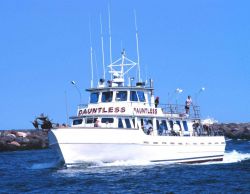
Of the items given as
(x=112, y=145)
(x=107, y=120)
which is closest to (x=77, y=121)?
(x=107, y=120)

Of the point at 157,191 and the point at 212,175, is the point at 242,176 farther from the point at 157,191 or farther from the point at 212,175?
the point at 157,191

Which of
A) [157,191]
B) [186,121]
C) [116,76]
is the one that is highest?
[116,76]

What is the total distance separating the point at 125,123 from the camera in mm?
36594

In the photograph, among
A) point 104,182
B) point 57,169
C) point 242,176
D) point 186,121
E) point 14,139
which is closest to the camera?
point 104,182

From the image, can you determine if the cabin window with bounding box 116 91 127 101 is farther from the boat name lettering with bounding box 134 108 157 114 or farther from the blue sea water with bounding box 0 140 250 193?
the blue sea water with bounding box 0 140 250 193

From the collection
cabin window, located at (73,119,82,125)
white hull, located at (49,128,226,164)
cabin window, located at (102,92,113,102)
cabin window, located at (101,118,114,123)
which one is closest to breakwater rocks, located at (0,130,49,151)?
cabin window, located at (73,119,82,125)

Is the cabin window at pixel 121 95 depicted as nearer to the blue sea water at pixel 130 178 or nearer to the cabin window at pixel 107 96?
the cabin window at pixel 107 96

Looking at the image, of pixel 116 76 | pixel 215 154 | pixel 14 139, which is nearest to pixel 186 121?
pixel 215 154

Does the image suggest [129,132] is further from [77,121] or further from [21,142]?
[21,142]

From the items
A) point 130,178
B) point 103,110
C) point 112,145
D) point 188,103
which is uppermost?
point 188,103

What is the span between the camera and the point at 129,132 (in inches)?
1367

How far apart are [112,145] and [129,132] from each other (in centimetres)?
126

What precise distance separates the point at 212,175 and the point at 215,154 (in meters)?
9.35

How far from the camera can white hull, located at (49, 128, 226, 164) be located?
33.7 metres
